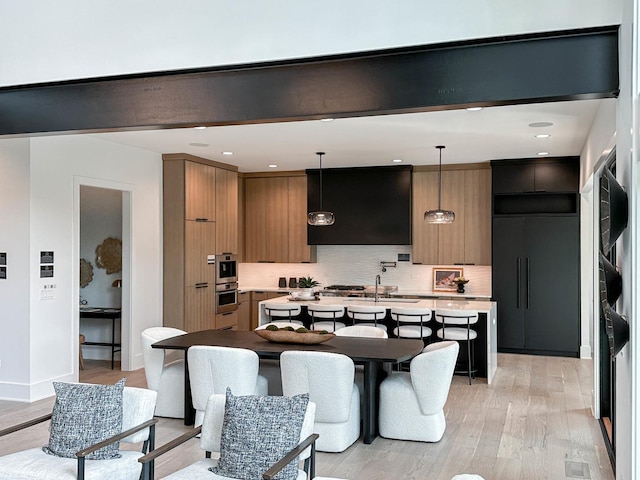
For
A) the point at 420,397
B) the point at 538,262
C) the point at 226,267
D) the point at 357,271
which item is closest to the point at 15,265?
the point at 226,267

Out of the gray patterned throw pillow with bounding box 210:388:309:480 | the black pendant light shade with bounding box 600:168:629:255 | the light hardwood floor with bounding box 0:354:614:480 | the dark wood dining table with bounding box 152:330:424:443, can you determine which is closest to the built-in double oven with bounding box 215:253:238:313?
the light hardwood floor with bounding box 0:354:614:480

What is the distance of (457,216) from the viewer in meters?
9.16

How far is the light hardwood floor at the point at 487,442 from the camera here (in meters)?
4.35

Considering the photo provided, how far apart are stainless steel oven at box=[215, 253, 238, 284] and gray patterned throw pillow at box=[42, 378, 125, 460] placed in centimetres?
540

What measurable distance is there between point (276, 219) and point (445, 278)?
2.72m

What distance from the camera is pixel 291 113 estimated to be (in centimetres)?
356

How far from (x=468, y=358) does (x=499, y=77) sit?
451cm

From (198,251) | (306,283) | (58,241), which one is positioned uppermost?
(58,241)

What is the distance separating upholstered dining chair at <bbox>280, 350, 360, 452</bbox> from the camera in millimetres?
4539

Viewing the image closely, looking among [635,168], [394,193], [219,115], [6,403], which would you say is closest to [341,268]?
[394,193]

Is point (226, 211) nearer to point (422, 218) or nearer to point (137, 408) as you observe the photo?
point (422, 218)

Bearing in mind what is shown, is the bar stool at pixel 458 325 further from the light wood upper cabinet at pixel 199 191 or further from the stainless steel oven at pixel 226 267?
the light wood upper cabinet at pixel 199 191

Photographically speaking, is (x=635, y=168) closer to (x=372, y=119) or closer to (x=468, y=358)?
(x=372, y=119)

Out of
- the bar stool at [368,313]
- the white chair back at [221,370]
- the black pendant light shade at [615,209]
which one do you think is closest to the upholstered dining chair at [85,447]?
the white chair back at [221,370]
